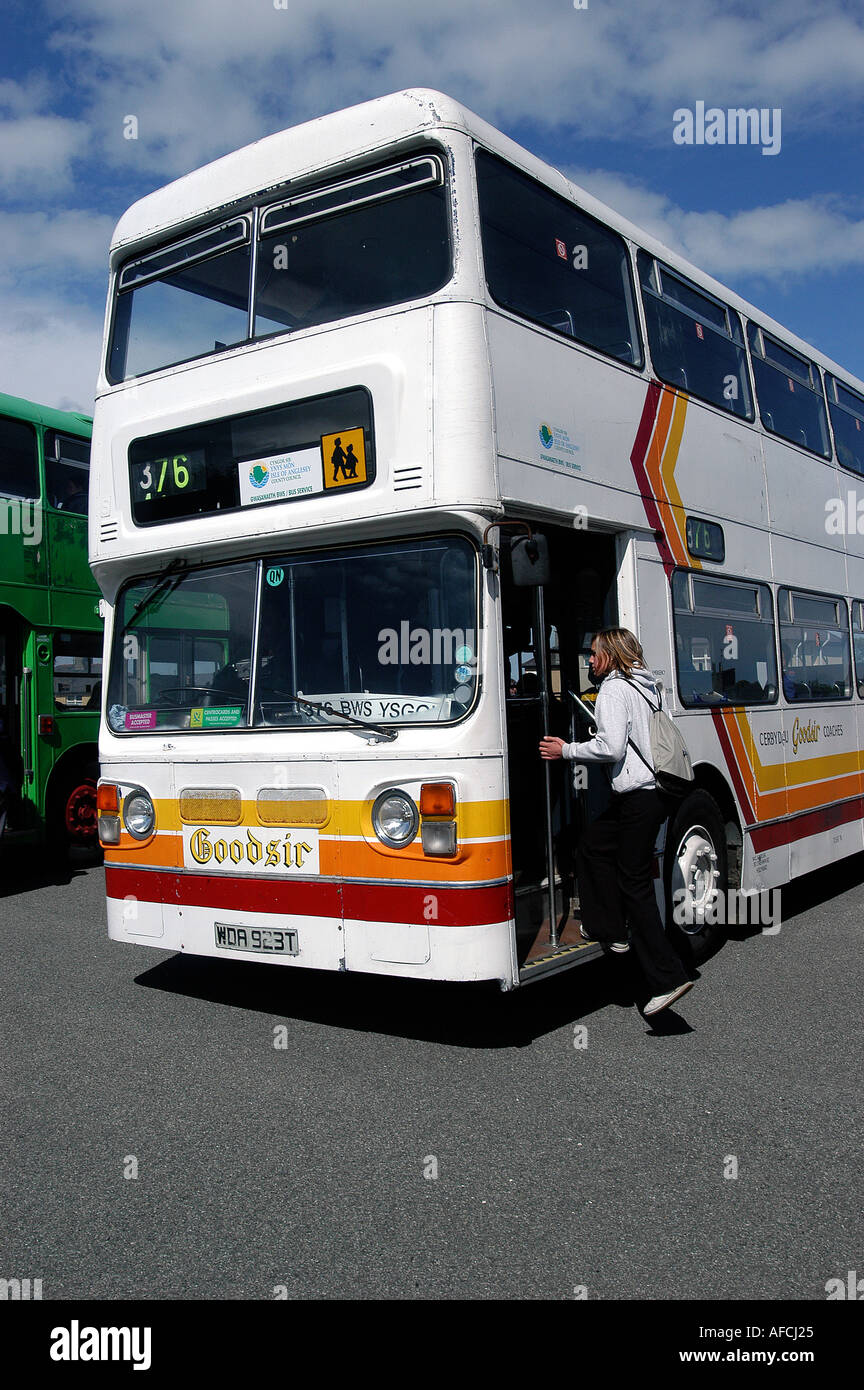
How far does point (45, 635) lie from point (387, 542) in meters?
6.43

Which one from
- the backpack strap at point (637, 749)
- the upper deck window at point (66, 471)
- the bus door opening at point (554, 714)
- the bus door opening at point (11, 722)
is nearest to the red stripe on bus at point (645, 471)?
the bus door opening at point (554, 714)

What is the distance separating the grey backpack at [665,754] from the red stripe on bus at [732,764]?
1.64 meters

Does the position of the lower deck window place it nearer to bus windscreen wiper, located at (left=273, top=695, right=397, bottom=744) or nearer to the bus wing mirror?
the bus wing mirror

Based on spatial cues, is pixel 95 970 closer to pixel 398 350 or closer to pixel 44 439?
pixel 398 350

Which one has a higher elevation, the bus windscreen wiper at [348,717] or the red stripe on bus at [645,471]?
the red stripe on bus at [645,471]

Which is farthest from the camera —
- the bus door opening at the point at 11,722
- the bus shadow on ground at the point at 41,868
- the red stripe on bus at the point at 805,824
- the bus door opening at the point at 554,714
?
the bus shadow on ground at the point at 41,868

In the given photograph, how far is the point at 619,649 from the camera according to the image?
548 centimetres

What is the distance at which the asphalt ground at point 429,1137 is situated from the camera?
3.26 meters

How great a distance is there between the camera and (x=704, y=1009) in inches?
231

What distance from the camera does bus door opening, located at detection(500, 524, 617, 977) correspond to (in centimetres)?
584

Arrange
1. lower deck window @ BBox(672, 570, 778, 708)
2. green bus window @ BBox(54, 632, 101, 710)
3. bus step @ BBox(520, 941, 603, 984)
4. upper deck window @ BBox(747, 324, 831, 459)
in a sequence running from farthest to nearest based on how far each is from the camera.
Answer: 1. green bus window @ BBox(54, 632, 101, 710)
2. upper deck window @ BBox(747, 324, 831, 459)
3. lower deck window @ BBox(672, 570, 778, 708)
4. bus step @ BBox(520, 941, 603, 984)

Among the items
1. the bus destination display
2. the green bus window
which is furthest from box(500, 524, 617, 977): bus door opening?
the green bus window

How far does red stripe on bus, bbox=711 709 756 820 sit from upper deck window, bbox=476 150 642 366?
229 cm

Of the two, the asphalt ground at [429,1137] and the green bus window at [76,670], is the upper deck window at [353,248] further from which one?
the green bus window at [76,670]
